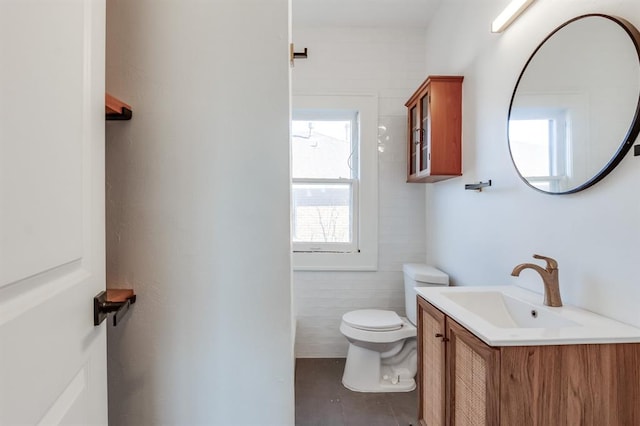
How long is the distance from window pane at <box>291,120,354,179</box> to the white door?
6.85 ft

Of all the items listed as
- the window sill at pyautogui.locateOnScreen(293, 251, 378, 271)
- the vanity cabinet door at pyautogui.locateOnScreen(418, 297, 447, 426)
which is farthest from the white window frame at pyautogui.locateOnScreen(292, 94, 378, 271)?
the vanity cabinet door at pyautogui.locateOnScreen(418, 297, 447, 426)

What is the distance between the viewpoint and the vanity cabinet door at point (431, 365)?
136 cm

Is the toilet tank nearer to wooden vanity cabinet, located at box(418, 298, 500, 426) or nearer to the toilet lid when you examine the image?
the toilet lid

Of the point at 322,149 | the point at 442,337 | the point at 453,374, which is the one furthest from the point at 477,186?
the point at 322,149

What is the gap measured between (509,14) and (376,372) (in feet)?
7.17

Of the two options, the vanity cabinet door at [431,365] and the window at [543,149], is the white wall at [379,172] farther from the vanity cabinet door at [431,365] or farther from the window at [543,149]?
the window at [543,149]

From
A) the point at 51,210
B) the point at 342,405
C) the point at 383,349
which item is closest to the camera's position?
the point at 51,210

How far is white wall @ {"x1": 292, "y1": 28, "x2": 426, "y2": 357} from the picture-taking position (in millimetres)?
2705

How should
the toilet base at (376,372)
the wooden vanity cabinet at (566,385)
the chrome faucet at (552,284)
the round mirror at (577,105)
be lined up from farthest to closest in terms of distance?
the toilet base at (376,372) → the chrome faucet at (552,284) → the round mirror at (577,105) → the wooden vanity cabinet at (566,385)

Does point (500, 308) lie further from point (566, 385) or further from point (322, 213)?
point (322, 213)

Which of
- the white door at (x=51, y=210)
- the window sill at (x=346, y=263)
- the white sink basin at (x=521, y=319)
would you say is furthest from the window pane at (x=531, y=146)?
the white door at (x=51, y=210)

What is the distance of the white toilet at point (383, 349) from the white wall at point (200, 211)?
1219 mm

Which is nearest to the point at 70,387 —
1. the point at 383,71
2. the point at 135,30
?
the point at 135,30

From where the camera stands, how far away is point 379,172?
275 cm
